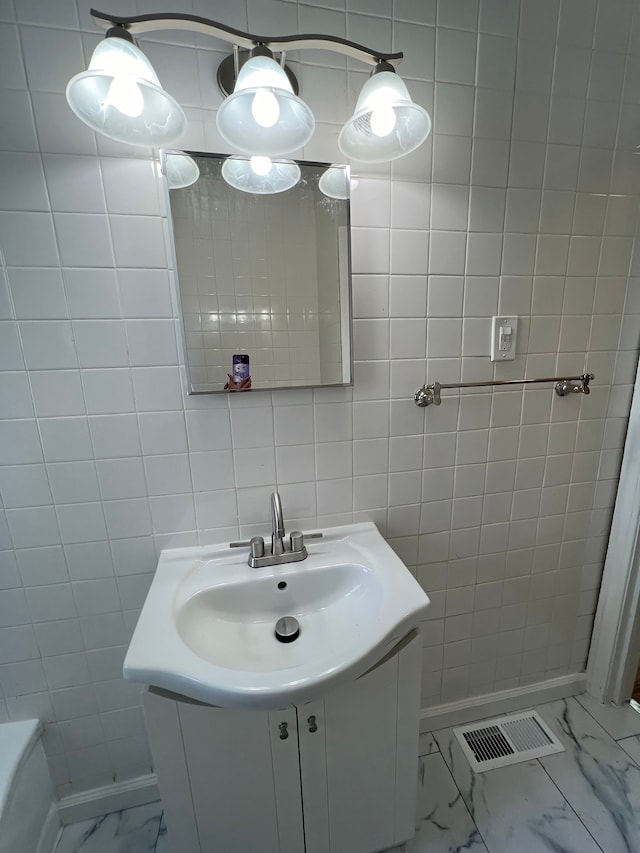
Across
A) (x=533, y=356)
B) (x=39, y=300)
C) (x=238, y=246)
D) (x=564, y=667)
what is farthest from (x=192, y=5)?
(x=564, y=667)

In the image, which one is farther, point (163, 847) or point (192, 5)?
point (163, 847)

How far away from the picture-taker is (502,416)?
1.11m

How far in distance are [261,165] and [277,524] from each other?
852mm

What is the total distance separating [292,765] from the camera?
0.83 m

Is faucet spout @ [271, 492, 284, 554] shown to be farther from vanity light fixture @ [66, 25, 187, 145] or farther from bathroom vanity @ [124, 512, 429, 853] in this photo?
vanity light fixture @ [66, 25, 187, 145]

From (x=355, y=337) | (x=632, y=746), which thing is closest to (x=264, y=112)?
(x=355, y=337)

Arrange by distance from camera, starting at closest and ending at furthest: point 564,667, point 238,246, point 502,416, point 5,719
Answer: point 238,246 < point 5,719 < point 502,416 < point 564,667

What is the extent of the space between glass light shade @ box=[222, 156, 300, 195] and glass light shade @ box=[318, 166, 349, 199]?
63mm

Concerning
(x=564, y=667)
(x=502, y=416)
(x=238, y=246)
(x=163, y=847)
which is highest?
(x=238, y=246)

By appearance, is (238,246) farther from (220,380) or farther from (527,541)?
(527,541)

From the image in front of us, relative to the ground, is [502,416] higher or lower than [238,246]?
lower

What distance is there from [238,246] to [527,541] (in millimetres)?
1277

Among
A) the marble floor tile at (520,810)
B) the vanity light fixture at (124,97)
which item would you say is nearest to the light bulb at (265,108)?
the vanity light fixture at (124,97)

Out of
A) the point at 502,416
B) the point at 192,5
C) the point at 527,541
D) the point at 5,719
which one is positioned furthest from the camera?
the point at 527,541
